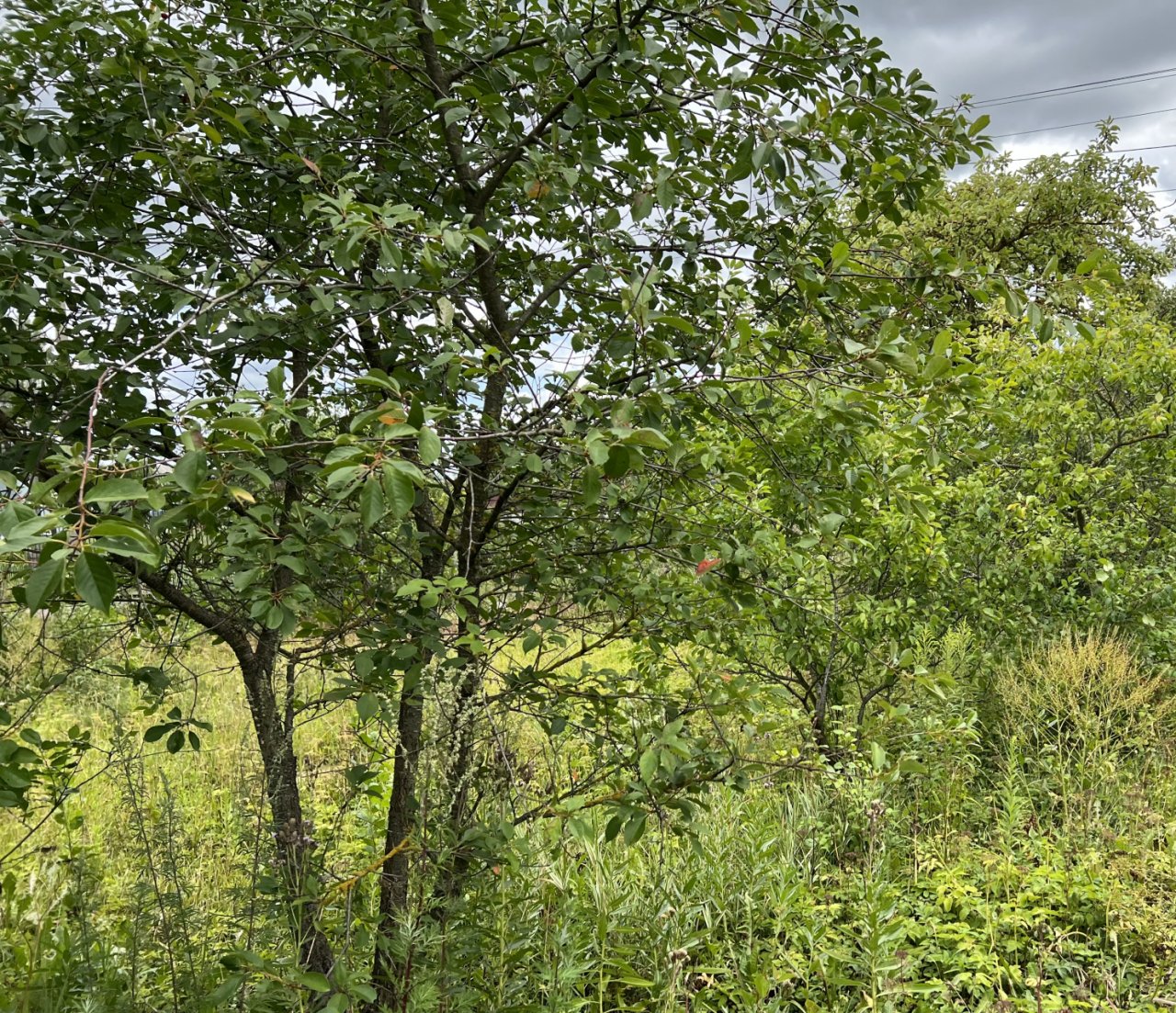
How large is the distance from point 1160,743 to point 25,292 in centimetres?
480

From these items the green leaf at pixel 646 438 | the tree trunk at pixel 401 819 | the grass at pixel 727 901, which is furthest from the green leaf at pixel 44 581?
the tree trunk at pixel 401 819

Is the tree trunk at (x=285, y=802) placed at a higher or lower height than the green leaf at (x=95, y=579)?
lower

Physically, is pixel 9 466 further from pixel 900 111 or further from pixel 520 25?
pixel 900 111

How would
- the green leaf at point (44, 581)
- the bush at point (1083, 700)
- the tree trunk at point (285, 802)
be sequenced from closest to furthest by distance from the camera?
the green leaf at point (44, 581), the tree trunk at point (285, 802), the bush at point (1083, 700)

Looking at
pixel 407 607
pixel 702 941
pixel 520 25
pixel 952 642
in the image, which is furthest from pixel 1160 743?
pixel 520 25

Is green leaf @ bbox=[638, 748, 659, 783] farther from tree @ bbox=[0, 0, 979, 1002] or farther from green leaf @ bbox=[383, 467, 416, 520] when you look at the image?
green leaf @ bbox=[383, 467, 416, 520]

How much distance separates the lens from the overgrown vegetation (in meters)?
1.43

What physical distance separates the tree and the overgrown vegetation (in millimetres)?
17

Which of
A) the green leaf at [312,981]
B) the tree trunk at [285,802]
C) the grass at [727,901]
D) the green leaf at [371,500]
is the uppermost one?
the green leaf at [371,500]

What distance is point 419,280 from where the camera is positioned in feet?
5.23

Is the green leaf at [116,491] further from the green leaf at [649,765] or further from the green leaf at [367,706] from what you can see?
the green leaf at [649,765]

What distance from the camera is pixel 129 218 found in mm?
1905

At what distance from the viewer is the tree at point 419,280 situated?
1.46m

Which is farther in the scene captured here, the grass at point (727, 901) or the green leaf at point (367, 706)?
the grass at point (727, 901)
